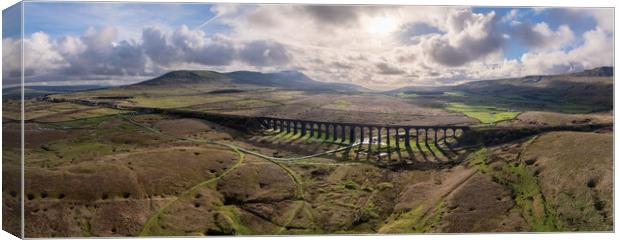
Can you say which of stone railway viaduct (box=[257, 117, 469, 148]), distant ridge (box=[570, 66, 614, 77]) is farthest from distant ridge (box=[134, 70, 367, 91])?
distant ridge (box=[570, 66, 614, 77])

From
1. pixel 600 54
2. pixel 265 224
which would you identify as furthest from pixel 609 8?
pixel 265 224

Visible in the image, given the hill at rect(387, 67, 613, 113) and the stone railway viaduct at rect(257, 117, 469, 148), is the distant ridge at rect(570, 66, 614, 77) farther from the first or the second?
the stone railway viaduct at rect(257, 117, 469, 148)

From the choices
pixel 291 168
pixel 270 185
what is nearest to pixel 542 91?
pixel 291 168

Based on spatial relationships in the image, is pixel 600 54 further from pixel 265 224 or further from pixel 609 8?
pixel 265 224

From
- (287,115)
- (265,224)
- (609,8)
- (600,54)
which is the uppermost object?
(609,8)

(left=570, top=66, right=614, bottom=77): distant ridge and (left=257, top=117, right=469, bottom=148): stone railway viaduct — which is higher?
(left=570, top=66, right=614, bottom=77): distant ridge

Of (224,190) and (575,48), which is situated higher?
(575,48)

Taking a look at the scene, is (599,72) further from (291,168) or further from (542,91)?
(291,168)
